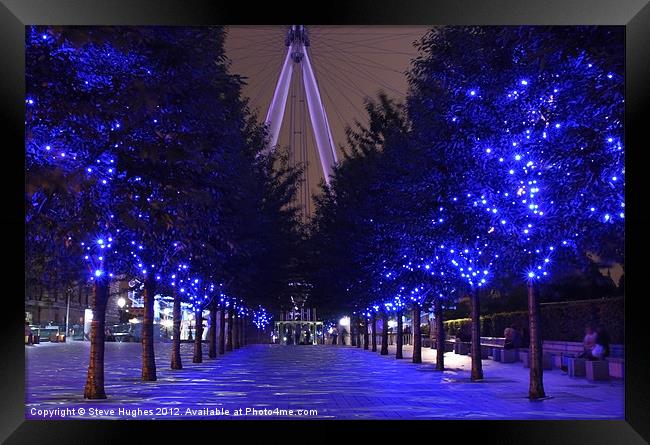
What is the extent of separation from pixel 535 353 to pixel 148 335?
1308 centimetres

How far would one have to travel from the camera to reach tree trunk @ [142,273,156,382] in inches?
1165

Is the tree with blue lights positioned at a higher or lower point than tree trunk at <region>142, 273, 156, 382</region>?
higher

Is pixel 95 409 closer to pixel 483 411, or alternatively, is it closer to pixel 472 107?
pixel 483 411

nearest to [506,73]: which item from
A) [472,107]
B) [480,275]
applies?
[472,107]

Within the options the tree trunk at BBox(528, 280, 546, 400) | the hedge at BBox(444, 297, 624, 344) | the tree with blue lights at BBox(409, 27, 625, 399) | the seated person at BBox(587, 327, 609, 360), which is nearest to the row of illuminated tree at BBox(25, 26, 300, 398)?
the tree with blue lights at BBox(409, 27, 625, 399)

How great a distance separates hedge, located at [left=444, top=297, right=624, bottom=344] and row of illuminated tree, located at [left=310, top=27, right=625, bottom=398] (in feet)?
17.7

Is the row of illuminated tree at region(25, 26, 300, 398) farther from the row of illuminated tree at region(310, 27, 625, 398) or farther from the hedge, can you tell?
the hedge

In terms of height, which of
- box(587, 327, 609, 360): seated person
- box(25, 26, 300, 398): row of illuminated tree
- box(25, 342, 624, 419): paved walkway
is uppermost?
box(25, 26, 300, 398): row of illuminated tree

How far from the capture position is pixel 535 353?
2238 cm

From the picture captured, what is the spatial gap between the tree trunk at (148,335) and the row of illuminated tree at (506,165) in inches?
356

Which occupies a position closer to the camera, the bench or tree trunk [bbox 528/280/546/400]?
tree trunk [bbox 528/280/546/400]

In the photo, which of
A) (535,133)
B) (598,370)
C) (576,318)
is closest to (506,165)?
(535,133)

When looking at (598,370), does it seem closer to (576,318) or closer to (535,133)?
(576,318)

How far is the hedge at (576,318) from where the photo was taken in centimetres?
3356
